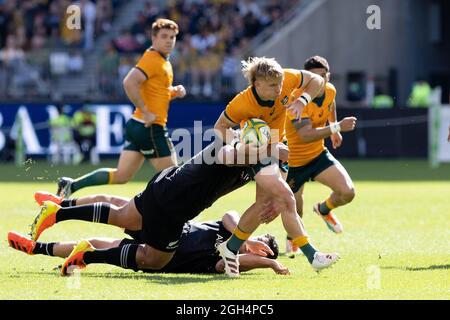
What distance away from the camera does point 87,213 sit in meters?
10.3

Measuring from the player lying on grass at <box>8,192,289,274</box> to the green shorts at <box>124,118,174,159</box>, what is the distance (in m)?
3.83

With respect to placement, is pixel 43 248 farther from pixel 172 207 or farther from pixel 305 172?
pixel 305 172

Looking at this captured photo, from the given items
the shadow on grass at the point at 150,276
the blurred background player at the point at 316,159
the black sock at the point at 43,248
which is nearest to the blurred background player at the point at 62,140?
the blurred background player at the point at 316,159

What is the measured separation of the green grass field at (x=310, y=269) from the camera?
875 cm

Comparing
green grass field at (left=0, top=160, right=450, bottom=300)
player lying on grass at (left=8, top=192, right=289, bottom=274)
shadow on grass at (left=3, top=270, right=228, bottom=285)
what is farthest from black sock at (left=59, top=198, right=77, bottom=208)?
shadow on grass at (left=3, top=270, right=228, bottom=285)

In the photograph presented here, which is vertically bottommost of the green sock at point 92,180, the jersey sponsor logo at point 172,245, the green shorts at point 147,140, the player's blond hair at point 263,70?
the jersey sponsor logo at point 172,245

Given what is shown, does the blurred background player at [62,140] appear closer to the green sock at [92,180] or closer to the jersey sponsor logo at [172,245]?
the green sock at [92,180]

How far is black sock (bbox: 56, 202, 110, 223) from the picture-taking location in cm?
1032

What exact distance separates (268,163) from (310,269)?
1.30 m

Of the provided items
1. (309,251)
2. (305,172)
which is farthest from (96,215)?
(305,172)

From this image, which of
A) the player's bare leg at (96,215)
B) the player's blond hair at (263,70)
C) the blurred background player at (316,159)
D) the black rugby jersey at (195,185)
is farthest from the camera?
the blurred background player at (316,159)

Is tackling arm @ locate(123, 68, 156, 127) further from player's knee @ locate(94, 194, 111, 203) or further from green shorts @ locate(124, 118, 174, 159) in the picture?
player's knee @ locate(94, 194, 111, 203)

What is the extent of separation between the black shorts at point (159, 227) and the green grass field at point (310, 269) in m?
0.30
